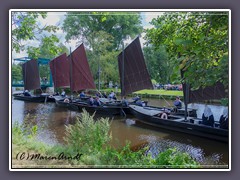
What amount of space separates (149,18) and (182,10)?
80 centimetres

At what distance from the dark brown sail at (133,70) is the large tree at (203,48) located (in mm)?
7630

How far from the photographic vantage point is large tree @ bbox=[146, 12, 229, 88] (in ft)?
10.6

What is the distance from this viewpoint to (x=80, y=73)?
1550cm

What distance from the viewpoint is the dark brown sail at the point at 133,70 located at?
38.8 feet

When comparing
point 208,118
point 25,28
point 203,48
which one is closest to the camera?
point 203,48

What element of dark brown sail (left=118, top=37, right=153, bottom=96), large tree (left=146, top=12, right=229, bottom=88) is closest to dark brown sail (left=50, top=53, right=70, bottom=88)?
dark brown sail (left=118, top=37, right=153, bottom=96)

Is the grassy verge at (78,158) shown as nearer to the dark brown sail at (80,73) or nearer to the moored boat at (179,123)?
the moored boat at (179,123)

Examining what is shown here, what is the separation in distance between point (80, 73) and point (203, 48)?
42.1 ft

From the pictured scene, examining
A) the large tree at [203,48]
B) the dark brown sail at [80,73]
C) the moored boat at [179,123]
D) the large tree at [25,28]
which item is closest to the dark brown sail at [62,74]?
the dark brown sail at [80,73]

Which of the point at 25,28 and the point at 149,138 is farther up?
the point at 25,28

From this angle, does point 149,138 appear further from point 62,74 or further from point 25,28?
point 62,74

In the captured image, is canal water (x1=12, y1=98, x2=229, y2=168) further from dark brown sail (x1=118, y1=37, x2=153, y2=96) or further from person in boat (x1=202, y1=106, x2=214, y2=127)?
dark brown sail (x1=118, y1=37, x2=153, y2=96)

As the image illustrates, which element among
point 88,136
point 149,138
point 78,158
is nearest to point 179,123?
point 149,138
